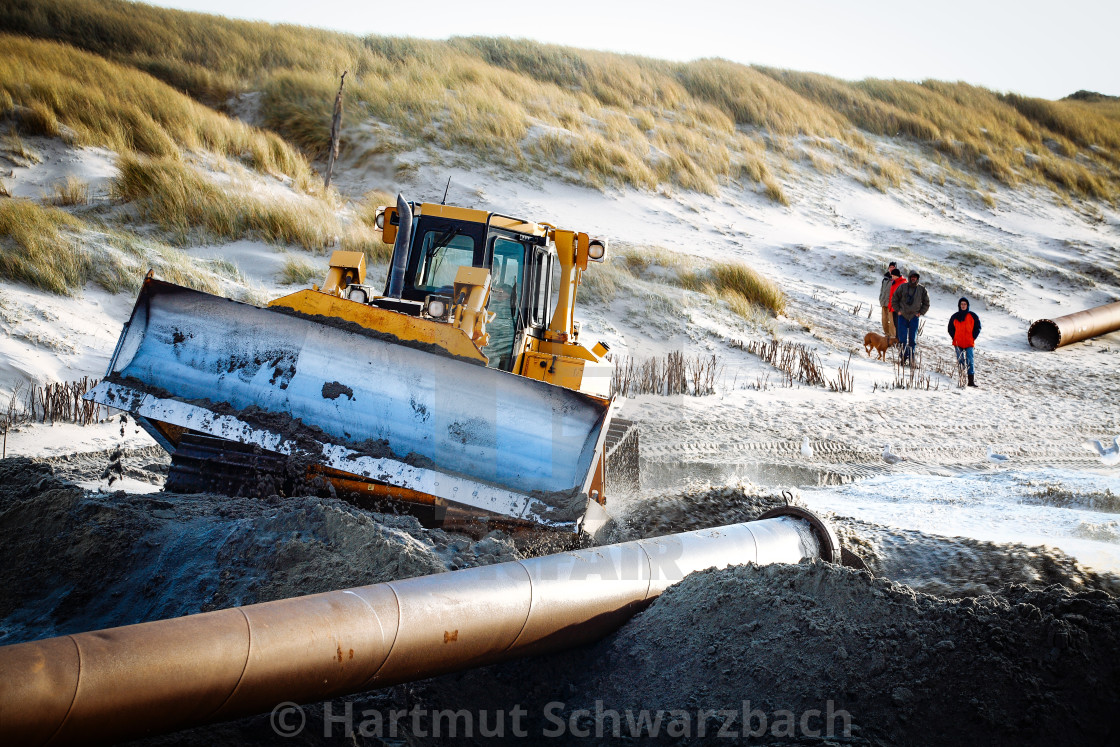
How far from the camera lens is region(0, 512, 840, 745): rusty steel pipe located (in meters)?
2.13

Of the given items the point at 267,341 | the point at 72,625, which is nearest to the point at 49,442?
the point at 267,341

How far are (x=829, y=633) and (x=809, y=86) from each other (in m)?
38.4

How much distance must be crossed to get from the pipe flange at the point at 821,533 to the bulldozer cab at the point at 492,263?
2397 mm

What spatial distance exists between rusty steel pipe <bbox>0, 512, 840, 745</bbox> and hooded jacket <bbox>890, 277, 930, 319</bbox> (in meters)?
12.2

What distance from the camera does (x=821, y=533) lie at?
459 cm

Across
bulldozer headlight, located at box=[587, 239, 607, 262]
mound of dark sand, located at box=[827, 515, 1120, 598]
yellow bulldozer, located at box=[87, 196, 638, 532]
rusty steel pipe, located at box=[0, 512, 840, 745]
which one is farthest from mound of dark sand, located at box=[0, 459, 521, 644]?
bulldozer headlight, located at box=[587, 239, 607, 262]

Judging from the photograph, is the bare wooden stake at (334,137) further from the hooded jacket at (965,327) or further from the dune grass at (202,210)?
the hooded jacket at (965,327)

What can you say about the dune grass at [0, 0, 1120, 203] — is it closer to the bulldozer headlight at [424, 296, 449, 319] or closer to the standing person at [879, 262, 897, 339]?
the standing person at [879, 262, 897, 339]

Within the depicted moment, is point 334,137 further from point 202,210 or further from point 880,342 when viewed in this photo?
point 880,342

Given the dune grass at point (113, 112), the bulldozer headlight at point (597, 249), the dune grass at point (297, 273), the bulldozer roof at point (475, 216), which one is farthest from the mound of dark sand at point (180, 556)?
the dune grass at point (113, 112)

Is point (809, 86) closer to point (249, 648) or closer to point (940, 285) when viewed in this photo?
point (940, 285)

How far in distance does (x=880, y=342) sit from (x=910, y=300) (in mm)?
960

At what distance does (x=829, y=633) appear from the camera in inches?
128

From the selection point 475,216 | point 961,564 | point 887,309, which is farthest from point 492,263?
point 887,309
